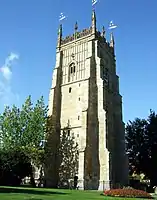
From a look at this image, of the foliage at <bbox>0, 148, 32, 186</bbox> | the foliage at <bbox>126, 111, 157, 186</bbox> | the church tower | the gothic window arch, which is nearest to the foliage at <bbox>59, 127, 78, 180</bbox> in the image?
the church tower

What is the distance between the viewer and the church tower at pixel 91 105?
1570 inches

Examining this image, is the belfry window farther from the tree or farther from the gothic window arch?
the tree

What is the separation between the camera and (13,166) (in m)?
36.7

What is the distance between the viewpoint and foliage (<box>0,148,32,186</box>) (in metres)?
36.2

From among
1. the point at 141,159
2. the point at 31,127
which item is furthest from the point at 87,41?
the point at 141,159

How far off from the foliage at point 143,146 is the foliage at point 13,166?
→ 67.5ft

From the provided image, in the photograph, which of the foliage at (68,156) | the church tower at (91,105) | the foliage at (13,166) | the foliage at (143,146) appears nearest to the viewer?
the foliage at (13,166)

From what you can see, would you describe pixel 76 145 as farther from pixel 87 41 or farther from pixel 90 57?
pixel 87 41

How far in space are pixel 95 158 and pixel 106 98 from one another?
37.9ft

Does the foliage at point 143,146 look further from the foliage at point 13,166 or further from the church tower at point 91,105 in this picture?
the foliage at point 13,166

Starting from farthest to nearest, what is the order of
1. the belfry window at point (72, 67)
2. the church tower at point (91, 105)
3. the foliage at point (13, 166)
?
the belfry window at point (72, 67)
the church tower at point (91, 105)
the foliage at point (13, 166)

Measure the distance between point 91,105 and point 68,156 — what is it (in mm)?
8793

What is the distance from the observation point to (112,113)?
162 feet

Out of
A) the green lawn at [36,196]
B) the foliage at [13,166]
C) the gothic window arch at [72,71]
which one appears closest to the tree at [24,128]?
the foliage at [13,166]
